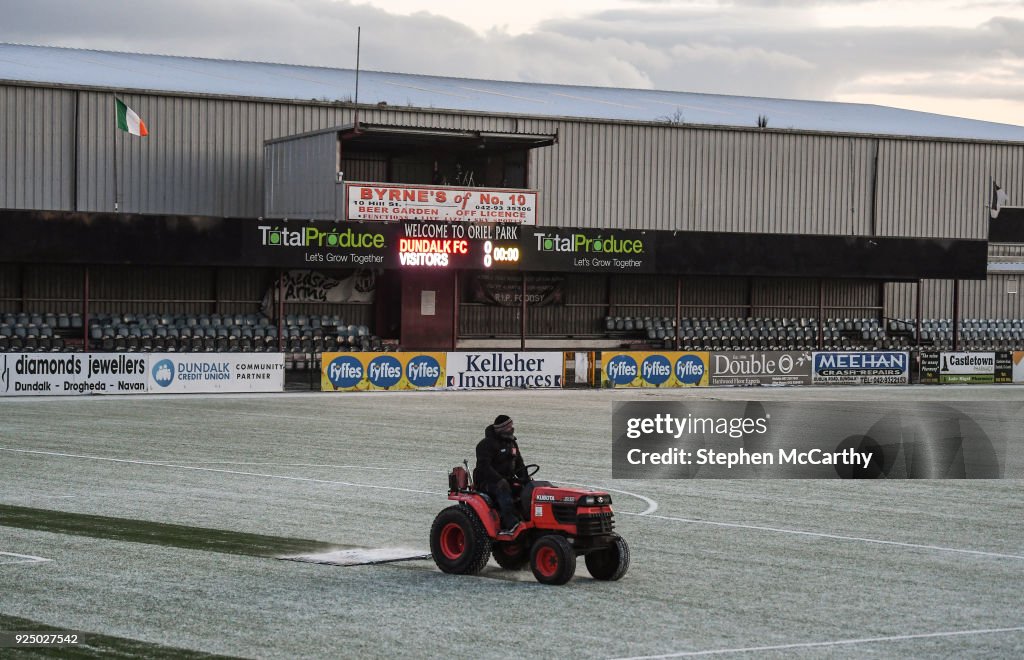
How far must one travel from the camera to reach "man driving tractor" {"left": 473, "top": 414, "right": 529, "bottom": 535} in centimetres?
1505

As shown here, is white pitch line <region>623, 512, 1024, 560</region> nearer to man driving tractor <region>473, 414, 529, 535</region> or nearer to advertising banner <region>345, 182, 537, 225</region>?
man driving tractor <region>473, 414, 529, 535</region>

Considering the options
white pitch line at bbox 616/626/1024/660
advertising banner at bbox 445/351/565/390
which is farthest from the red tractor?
advertising banner at bbox 445/351/565/390

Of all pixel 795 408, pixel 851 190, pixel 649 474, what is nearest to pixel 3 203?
pixel 795 408

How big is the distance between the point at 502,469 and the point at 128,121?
124 ft

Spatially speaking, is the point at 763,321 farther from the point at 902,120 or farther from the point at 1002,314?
the point at 902,120

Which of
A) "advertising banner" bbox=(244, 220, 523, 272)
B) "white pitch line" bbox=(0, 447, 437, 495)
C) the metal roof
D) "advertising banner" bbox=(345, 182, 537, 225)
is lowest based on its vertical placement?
"white pitch line" bbox=(0, 447, 437, 495)

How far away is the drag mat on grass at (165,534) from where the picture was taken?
16.9 meters

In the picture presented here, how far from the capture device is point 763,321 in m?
60.8

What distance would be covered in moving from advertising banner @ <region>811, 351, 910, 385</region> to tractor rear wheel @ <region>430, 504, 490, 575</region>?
4077cm

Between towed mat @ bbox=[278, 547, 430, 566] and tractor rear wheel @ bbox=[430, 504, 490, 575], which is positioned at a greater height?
tractor rear wheel @ bbox=[430, 504, 490, 575]

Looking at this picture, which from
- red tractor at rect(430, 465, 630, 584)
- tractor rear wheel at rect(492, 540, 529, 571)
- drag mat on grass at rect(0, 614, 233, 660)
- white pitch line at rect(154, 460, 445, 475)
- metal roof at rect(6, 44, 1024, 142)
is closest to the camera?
drag mat on grass at rect(0, 614, 233, 660)

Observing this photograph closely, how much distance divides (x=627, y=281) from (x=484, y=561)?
46.2 m

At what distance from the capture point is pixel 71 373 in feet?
139

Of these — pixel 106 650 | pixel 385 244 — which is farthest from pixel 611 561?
pixel 385 244
